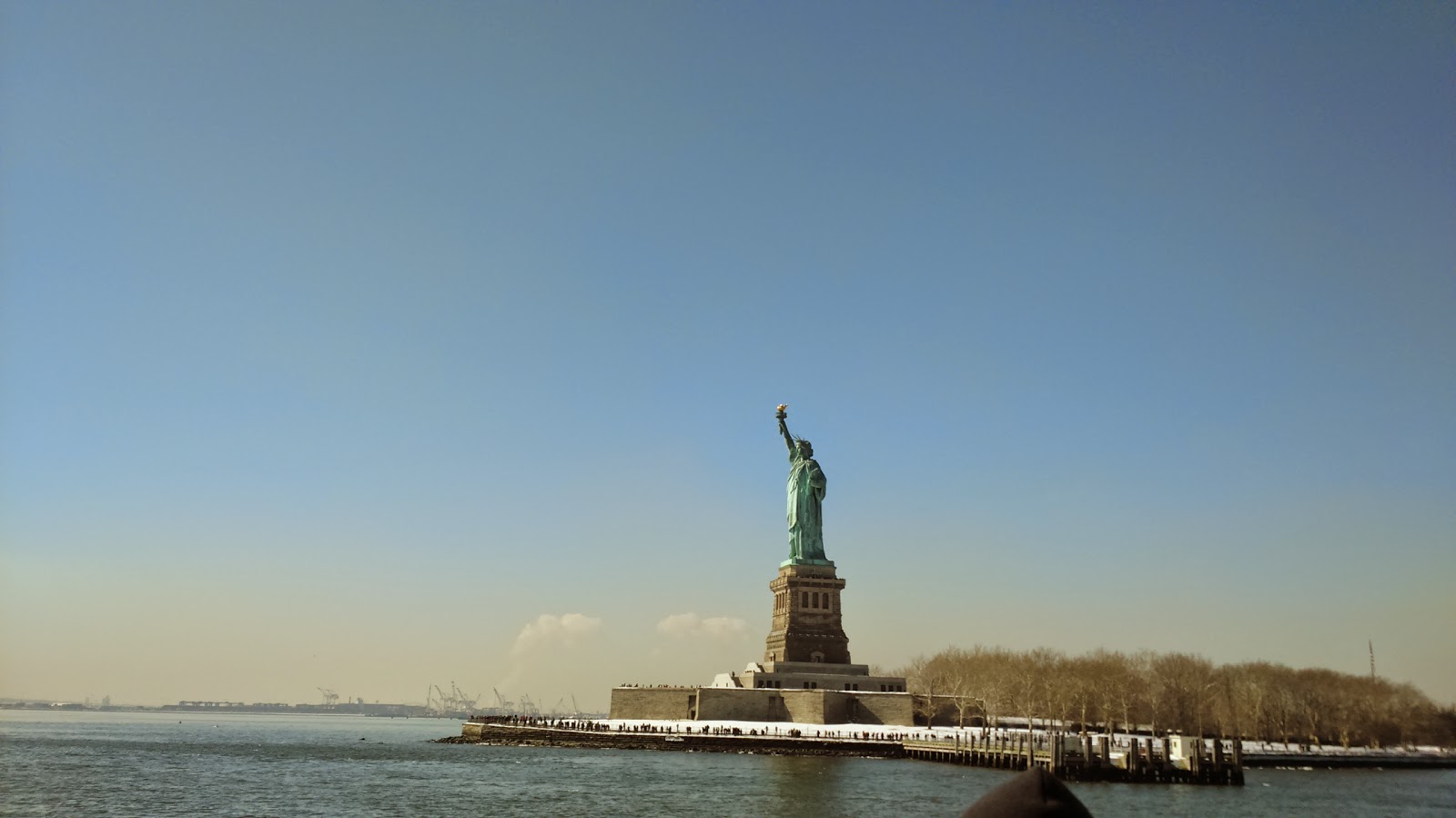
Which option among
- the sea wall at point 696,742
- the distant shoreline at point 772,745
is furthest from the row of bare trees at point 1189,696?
the sea wall at point 696,742

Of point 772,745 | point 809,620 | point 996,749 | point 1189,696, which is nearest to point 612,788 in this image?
point 772,745

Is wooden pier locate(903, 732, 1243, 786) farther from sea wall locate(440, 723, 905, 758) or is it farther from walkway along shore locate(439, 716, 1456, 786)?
sea wall locate(440, 723, 905, 758)

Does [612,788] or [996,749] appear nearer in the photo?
[612,788]

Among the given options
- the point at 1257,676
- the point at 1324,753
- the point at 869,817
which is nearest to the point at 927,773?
the point at 869,817

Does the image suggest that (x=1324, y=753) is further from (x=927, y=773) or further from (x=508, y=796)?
(x=508, y=796)

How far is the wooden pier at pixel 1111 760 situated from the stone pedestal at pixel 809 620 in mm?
19483

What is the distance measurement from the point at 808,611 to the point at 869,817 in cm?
4495

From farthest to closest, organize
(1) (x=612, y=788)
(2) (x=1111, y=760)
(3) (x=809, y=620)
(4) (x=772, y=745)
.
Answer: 1. (3) (x=809, y=620)
2. (4) (x=772, y=745)
3. (2) (x=1111, y=760)
4. (1) (x=612, y=788)

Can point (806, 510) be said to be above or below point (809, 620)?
above

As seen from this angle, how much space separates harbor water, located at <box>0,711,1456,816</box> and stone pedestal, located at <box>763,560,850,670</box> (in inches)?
620

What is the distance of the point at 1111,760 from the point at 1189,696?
43.8 m

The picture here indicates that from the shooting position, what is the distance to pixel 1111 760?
212 feet

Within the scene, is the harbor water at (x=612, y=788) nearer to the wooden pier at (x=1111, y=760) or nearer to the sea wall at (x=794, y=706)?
the wooden pier at (x=1111, y=760)

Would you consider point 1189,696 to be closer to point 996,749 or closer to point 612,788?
point 996,749
